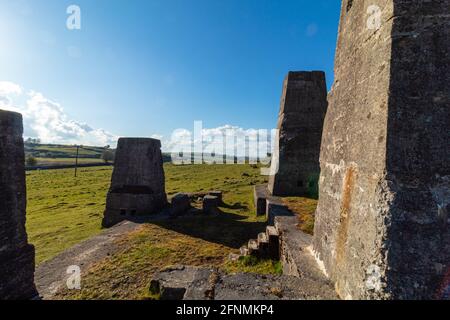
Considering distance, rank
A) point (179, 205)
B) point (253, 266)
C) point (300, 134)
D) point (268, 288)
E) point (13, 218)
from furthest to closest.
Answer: point (300, 134)
point (179, 205)
point (253, 266)
point (13, 218)
point (268, 288)

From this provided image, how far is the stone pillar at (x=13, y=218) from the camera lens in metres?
4.21

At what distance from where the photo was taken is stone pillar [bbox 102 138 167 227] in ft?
40.4

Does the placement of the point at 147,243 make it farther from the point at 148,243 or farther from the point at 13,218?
the point at 13,218

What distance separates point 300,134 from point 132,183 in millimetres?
9060

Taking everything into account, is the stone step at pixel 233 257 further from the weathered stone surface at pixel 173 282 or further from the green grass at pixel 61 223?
the green grass at pixel 61 223

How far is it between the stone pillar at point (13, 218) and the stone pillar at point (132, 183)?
7589mm

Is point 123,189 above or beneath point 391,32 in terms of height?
beneath

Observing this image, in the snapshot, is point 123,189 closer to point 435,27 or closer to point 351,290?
point 351,290

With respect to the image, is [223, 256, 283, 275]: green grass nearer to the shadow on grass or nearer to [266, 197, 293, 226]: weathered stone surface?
the shadow on grass

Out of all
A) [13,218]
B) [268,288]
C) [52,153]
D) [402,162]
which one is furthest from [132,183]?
[52,153]

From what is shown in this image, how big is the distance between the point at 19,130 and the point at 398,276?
19.9 ft

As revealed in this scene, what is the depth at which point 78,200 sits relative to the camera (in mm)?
20375

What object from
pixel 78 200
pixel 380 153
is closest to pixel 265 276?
pixel 380 153

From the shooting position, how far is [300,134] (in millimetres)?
13281
